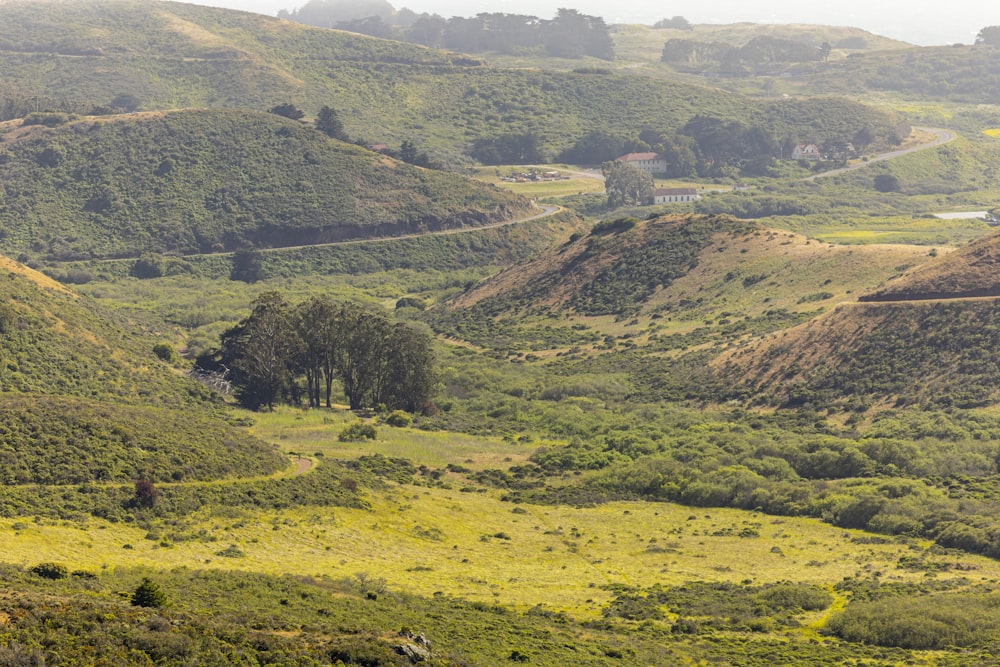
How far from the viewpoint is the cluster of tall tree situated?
96.4 meters

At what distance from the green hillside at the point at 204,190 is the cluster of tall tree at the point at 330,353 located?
75.3 meters

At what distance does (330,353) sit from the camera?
3871 inches

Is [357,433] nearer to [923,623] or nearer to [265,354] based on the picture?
[265,354]

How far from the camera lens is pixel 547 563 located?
205ft

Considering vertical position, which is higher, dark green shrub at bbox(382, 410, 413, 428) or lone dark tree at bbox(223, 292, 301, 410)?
lone dark tree at bbox(223, 292, 301, 410)

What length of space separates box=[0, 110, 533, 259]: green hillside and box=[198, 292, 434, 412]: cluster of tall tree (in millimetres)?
75348

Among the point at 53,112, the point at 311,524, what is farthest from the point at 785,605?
the point at 53,112

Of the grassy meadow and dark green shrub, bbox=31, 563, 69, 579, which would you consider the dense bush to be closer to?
the grassy meadow

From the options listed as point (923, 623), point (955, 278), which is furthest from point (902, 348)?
point (923, 623)

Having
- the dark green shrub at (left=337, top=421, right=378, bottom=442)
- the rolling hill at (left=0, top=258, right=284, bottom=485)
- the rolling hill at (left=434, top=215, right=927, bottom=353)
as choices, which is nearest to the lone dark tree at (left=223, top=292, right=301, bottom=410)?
the rolling hill at (left=0, top=258, right=284, bottom=485)

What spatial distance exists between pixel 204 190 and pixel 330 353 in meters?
90.9

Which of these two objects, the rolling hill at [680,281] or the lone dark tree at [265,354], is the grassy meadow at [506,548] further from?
the rolling hill at [680,281]

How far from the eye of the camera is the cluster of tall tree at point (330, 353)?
96375mm

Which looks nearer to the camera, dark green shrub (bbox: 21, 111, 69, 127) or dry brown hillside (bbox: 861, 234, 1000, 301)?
dry brown hillside (bbox: 861, 234, 1000, 301)
